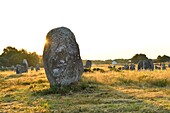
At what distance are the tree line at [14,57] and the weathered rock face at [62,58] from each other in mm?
63214

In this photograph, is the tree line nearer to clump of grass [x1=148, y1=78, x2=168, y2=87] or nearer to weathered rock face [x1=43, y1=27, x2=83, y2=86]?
weathered rock face [x1=43, y1=27, x2=83, y2=86]

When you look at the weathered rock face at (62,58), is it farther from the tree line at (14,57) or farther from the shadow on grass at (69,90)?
the tree line at (14,57)

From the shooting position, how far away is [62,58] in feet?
62.7

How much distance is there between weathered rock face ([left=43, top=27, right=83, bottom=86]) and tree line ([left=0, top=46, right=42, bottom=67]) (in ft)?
207

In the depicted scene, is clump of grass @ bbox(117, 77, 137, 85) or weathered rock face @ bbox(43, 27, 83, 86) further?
clump of grass @ bbox(117, 77, 137, 85)

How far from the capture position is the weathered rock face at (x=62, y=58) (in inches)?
746

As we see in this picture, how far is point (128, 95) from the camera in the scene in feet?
50.0

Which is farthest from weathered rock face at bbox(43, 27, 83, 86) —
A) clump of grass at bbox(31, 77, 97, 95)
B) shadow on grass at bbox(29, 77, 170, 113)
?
shadow on grass at bbox(29, 77, 170, 113)

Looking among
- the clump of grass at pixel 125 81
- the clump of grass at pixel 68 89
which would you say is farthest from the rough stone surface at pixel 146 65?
the clump of grass at pixel 68 89

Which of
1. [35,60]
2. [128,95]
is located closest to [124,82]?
[128,95]

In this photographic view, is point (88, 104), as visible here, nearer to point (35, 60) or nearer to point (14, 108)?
point (14, 108)

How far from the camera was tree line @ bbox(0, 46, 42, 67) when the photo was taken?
82.2 m

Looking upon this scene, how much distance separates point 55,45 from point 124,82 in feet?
17.9

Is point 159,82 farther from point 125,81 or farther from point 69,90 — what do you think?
point 69,90
